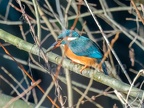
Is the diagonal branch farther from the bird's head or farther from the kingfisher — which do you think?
the kingfisher

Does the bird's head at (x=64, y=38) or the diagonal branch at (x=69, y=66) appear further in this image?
the diagonal branch at (x=69, y=66)

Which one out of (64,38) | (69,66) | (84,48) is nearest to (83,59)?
(84,48)

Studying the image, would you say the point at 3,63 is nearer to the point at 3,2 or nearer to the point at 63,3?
the point at 3,2

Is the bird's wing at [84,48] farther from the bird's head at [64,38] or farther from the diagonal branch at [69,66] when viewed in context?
the diagonal branch at [69,66]

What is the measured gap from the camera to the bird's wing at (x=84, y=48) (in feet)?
11.7

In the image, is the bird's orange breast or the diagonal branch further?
the bird's orange breast

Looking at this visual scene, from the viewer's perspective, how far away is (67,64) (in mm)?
2762

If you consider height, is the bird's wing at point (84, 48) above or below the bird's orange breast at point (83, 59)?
above

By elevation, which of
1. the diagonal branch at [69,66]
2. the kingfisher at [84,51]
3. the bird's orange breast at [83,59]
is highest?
the diagonal branch at [69,66]

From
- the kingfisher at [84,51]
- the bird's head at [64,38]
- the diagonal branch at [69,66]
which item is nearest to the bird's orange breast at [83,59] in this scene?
the kingfisher at [84,51]

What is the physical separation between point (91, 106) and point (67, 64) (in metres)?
2.88

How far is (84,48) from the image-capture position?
145 inches

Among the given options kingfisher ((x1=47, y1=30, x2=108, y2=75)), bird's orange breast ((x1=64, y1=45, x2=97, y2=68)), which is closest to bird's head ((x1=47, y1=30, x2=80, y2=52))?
kingfisher ((x1=47, y1=30, x2=108, y2=75))

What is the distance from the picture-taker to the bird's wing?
3.56 meters
